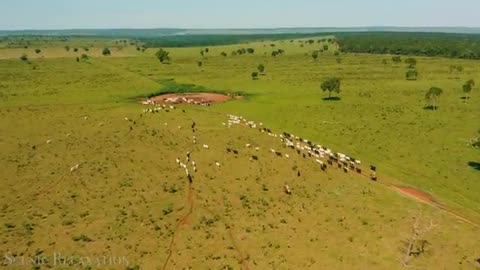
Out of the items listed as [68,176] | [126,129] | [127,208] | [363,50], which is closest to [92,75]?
[126,129]

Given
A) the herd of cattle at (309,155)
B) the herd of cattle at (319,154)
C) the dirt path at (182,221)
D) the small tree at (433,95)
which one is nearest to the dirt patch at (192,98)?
the herd of cattle at (309,155)

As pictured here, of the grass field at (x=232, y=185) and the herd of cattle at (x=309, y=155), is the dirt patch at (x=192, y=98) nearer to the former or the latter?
the grass field at (x=232, y=185)

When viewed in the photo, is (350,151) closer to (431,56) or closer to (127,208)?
(127,208)

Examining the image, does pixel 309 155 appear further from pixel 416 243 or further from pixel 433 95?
pixel 433 95

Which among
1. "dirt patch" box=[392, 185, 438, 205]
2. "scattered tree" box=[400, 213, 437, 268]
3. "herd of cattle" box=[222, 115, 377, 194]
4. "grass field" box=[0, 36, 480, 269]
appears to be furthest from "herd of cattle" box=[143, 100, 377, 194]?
"scattered tree" box=[400, 213, 437, 268]

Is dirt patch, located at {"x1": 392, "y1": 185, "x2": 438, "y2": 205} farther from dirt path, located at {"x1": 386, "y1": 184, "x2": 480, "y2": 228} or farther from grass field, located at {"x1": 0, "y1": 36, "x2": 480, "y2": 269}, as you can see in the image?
grass field, located at {"x1": 0, "y1": 36, "x2": 480, "y2": 269}

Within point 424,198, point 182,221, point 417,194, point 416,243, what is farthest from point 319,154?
point 182,221
